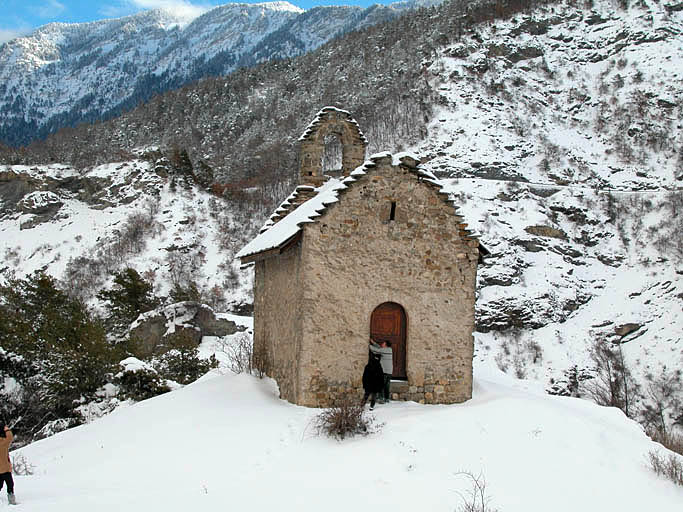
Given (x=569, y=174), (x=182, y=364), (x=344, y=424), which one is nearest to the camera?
(x=344, y=424)

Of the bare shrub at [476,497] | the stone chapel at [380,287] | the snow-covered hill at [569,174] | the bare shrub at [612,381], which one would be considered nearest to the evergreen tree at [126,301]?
the snow-covered hill at [569,174]

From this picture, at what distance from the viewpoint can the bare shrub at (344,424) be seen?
869 centimetres

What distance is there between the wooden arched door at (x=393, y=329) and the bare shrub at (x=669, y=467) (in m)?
4.22

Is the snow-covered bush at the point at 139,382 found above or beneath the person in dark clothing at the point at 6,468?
beneath

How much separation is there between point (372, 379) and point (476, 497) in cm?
339

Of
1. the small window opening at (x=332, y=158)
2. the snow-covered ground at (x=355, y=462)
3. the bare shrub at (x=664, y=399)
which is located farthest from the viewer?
the small window opening at (x=332, y=158)

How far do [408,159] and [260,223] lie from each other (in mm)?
33941

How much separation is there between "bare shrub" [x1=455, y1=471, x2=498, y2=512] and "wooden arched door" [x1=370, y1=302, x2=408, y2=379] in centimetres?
331

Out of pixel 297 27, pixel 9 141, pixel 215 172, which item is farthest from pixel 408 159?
pixel 297 27

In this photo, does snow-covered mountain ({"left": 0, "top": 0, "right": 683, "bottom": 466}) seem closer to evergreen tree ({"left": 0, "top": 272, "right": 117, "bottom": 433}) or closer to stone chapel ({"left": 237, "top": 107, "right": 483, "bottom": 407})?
evergreen tree ({"left": 0, "top": 272, "right": 117, "bottom": 433})

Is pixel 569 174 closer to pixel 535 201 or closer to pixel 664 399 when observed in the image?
pixel 535 201

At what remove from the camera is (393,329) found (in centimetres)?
1080

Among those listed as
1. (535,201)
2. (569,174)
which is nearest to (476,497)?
(535,201)

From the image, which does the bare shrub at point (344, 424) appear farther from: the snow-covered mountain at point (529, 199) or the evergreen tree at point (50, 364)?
the snow-covered mountain at point (529, 199)
